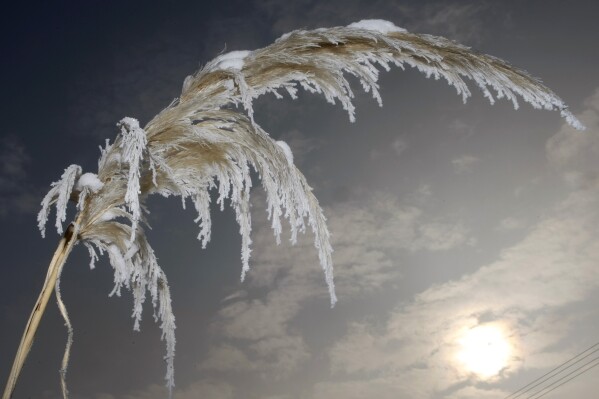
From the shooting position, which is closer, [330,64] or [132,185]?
[132,185]

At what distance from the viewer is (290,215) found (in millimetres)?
2205

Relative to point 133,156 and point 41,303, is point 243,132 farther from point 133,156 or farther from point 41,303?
point 41,303

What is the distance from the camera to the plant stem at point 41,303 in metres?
1.69

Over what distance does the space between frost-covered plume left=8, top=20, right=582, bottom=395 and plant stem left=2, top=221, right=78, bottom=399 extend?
0.05 metres

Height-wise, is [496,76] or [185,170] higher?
[185,170]

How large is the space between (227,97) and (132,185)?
0.54 meters

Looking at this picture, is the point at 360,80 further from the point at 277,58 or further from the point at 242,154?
the point at 242,154

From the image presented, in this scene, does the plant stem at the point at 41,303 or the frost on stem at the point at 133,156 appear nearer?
the plant stem at the point at 41,303

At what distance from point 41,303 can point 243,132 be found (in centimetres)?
103

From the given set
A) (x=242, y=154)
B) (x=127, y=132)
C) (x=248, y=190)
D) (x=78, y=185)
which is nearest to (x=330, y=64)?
(x=242, y=154)

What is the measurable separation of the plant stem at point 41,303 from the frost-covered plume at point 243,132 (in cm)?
5

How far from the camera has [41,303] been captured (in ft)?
5.93

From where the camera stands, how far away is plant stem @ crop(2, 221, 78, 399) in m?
1.69

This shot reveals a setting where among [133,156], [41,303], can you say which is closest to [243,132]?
[133,156]
